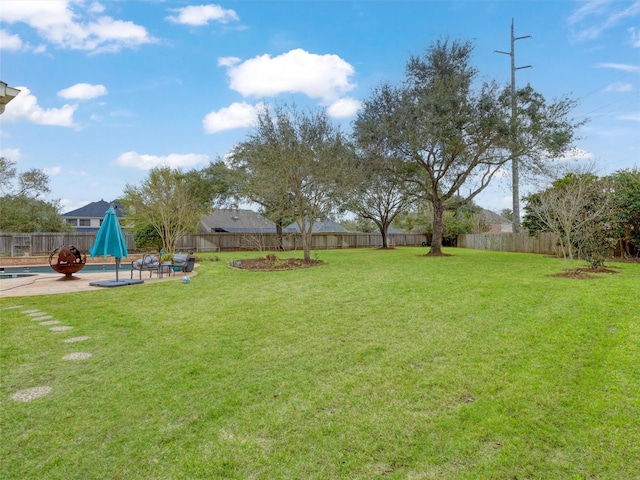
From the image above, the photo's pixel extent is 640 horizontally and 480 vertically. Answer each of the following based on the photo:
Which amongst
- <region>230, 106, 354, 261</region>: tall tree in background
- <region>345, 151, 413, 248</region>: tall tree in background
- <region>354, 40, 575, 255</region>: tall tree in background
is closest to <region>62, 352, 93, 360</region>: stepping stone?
<region>230, 106, 354, 261</region>: tall tree in background

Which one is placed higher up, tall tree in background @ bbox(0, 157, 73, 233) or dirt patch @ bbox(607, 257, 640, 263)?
tall tree in background @ bbox(0, 157, 73, 233)

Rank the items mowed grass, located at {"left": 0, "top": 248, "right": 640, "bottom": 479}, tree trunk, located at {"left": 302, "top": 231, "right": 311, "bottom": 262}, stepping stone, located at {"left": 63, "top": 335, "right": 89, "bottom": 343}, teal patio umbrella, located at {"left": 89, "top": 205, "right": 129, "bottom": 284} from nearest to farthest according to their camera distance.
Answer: mowed grass, located at {"left": 0, "top": 248, "right": 640, "bottom": 479} < stepping stone, located at {"left": 63, "top": 335, "right": 89, "bottom": 343} < teal patio umbrella, located at {"left": 89, "top": 205, "right": 129, "bottom": 284} < tree trunk, located at {"left": 302, "top": 231, "right": 311, "bottom": 262}

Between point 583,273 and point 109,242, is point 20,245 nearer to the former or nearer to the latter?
point 109,242

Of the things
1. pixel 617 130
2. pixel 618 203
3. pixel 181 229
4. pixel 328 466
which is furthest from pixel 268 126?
pixel 617 130

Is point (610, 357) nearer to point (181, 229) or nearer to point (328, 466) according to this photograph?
point (328, 466)

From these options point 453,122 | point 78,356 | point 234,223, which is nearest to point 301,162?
point 453,122

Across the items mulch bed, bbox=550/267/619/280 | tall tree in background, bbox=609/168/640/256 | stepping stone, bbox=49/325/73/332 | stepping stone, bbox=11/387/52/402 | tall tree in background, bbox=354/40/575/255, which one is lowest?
stepping stone, bbox=11/387/52/402

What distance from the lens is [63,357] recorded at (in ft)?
12.9

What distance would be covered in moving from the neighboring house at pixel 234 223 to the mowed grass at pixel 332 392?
2857cm

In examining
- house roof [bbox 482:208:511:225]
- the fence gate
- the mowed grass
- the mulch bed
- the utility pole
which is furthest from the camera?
house roof [bbox 482:208:511:225]

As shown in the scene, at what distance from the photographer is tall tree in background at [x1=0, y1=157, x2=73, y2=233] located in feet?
78.2

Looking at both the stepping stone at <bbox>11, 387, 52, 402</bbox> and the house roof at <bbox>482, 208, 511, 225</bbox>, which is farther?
the house roof at <bbox>482, 208, 511, 225</bbox>

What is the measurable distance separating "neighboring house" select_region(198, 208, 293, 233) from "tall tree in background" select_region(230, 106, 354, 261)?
762 inches

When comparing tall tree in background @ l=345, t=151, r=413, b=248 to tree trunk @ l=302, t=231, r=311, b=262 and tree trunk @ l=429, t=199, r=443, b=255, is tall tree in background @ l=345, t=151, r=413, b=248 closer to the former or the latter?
tree trunk @ l=429, t=199, r=443, b=255
